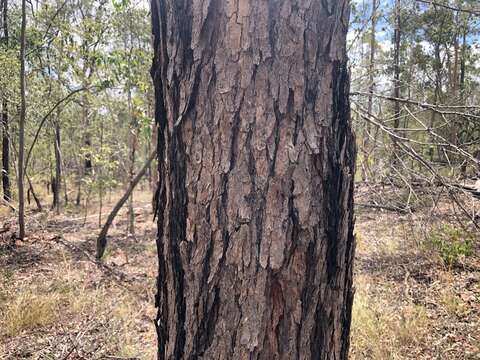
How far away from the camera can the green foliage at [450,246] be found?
3959 mm

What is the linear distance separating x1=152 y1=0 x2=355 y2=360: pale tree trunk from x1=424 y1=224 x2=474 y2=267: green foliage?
3.72m

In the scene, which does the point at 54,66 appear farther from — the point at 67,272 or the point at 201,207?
the point at 201,207

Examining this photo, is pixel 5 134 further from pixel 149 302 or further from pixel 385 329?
pixel 385 329

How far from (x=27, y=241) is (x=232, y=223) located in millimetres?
6094

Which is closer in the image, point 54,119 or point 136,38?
point 136,38

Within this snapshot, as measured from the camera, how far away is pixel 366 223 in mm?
6828

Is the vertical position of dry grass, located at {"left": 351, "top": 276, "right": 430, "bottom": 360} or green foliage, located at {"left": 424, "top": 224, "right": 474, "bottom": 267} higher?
green foliage, located at {"left": 424, "top": 224, "right": 474, "bottom": 267}

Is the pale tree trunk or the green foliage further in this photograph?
the green foliage

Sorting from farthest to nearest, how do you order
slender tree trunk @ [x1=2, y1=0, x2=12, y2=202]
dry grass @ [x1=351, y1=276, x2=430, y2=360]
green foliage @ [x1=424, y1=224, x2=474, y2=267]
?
slender tree trunk @ [x1=2, y1=0, x2=12, y2=202], green foliage @ [x1=424, y1=224, x2=474, y2=267], dry grass @ [x1=351, y1=276, x2=430, y2=360]

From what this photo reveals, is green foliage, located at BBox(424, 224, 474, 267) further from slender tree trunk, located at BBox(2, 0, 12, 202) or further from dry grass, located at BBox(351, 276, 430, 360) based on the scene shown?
slender tree trunk, located at BBox(2, 0, 12, 202)

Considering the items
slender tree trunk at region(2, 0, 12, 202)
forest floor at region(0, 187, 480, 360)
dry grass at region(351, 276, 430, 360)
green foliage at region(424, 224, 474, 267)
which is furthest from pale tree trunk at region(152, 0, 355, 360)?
slender tree trunk at region(2, 0, 12, 202)

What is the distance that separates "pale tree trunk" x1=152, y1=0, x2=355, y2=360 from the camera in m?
0.72

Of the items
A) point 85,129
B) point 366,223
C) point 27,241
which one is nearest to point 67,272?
point 27,241

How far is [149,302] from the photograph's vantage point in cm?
329
